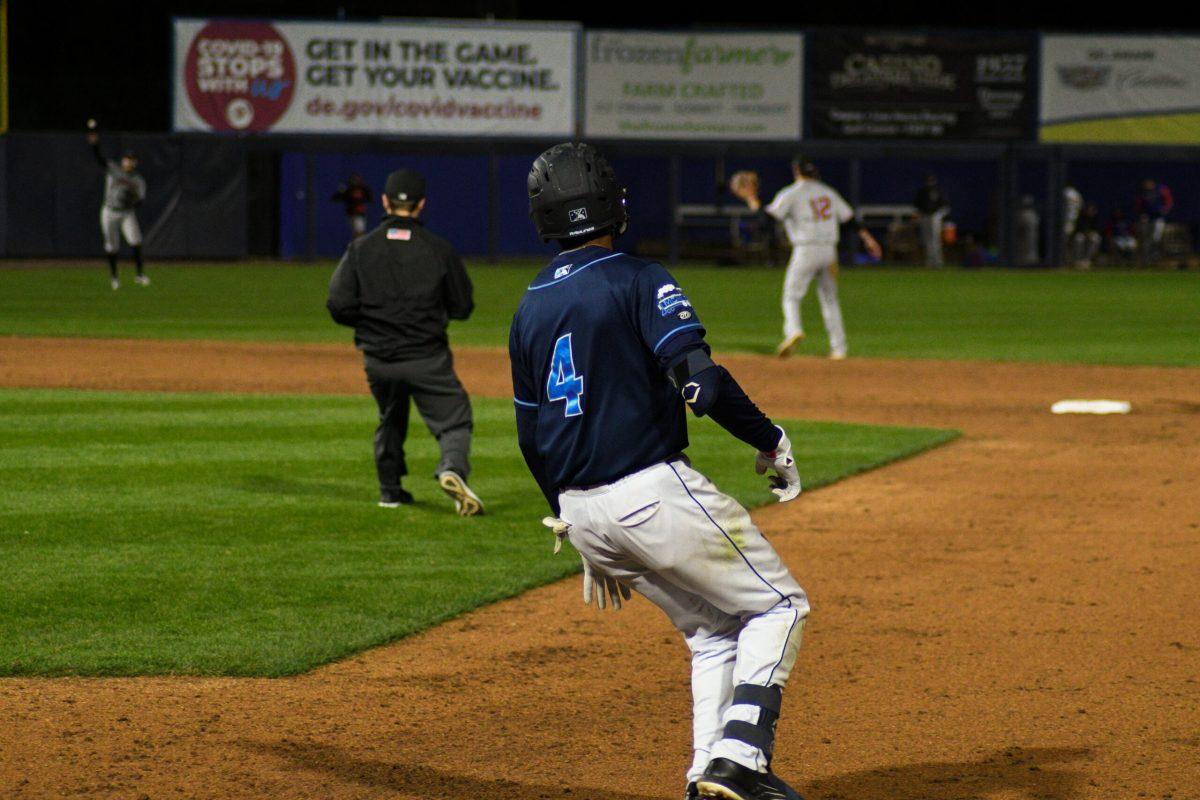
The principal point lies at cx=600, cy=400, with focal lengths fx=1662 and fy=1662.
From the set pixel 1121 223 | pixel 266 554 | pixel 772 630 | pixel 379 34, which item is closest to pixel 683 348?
pixel 772 630

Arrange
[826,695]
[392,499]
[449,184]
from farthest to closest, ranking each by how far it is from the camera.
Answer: [449,184]
[392,499]
[826,695]

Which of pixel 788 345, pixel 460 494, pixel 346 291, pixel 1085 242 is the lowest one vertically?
pixel 460 494

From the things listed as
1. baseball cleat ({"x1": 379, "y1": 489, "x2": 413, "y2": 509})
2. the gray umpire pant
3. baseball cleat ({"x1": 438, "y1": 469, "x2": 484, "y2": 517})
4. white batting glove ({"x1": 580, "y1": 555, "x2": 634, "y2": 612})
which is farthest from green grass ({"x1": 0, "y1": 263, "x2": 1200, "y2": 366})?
white batting glove ({"x1": 580, "y1": 555, "x2": 634, "y2": 612})

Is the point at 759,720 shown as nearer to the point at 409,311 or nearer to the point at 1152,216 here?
the point at 409,311

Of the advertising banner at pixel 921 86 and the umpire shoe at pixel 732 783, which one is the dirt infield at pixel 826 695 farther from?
the advertising banner at pixel 921 86

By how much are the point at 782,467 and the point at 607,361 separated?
0.53 m

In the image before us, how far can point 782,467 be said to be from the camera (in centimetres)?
432

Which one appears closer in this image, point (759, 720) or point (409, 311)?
point (759, 720)

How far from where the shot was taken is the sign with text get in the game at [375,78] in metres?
36.6

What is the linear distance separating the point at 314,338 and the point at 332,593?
42.6 ft

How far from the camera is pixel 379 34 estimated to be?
3709 cm

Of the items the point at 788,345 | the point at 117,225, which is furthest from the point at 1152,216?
the point at 788,345

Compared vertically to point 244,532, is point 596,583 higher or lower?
higher

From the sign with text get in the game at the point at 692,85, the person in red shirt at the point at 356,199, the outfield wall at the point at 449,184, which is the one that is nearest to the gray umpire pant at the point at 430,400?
the person in red shirt at the point at 356,199
